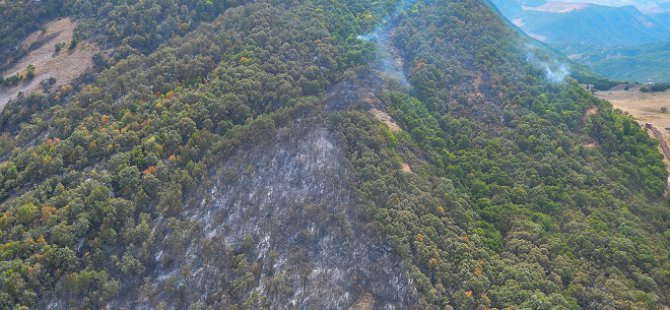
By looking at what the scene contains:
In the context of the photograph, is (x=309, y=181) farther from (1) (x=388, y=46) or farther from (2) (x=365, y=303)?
(1) (x=388, y=46)

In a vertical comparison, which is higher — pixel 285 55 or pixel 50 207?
pixel 285 55

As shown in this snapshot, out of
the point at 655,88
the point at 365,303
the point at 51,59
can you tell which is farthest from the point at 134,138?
the point at 655,88

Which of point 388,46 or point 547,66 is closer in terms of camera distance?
point 388,46

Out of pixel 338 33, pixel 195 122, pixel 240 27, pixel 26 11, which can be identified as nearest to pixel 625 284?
pixel 195 122

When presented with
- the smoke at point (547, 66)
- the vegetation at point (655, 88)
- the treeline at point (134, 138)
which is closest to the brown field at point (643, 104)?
the vegetation at point (655, 88)

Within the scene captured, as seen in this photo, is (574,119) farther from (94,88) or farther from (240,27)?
(94,88)

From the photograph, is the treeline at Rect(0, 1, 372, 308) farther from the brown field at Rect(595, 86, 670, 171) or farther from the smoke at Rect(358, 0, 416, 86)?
the brown field at Rect(595, 86, 670, 171)
